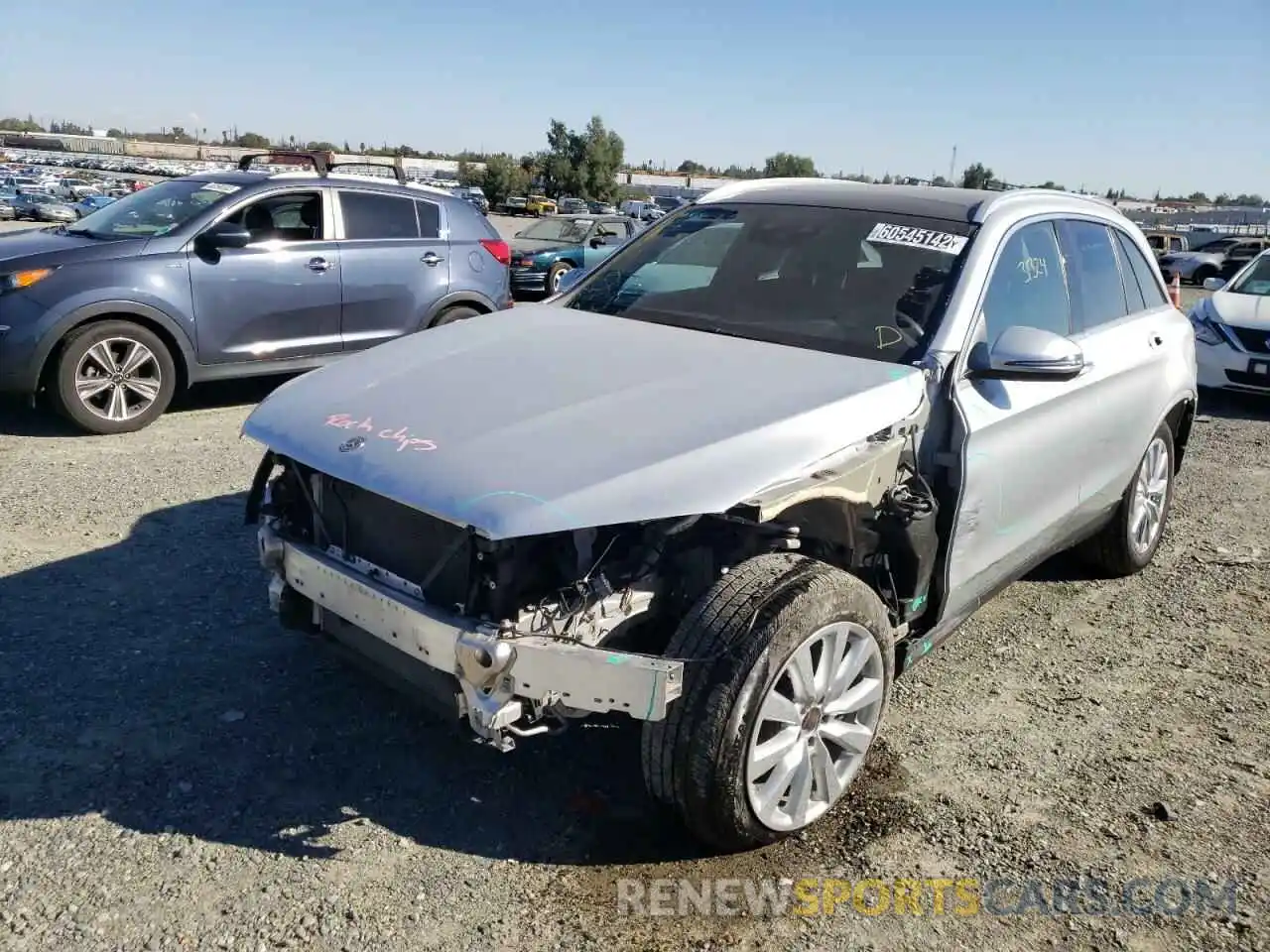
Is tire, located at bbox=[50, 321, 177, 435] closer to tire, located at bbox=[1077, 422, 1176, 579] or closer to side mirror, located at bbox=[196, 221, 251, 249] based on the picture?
side mirror, located at bbox=[196, 221, 251, 249]

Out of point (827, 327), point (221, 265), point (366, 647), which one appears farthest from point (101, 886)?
point (221, 265)

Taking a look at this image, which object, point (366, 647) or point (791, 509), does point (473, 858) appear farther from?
point (791, 509)

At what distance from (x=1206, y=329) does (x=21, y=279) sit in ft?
33.9

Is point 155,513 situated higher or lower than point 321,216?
lower

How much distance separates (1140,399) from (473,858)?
11.6 ft

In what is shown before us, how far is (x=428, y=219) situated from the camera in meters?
8.75

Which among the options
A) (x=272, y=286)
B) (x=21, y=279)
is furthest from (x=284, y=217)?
(x=21, y=279)

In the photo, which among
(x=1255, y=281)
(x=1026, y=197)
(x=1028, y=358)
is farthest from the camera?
(x=1255, y=281)

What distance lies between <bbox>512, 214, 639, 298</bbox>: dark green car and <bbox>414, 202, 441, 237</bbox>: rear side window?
23.8 ft

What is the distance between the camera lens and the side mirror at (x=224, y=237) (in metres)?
7.23

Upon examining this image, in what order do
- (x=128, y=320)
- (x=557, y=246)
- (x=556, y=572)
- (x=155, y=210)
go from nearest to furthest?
(x=556, y=572) < (x=128, y=320) < (x=155, y=210) < (x=557, y=246)

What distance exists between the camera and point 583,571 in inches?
111

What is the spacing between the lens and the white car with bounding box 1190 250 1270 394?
32.1 ft

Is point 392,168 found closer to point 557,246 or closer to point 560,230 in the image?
point 557,246
